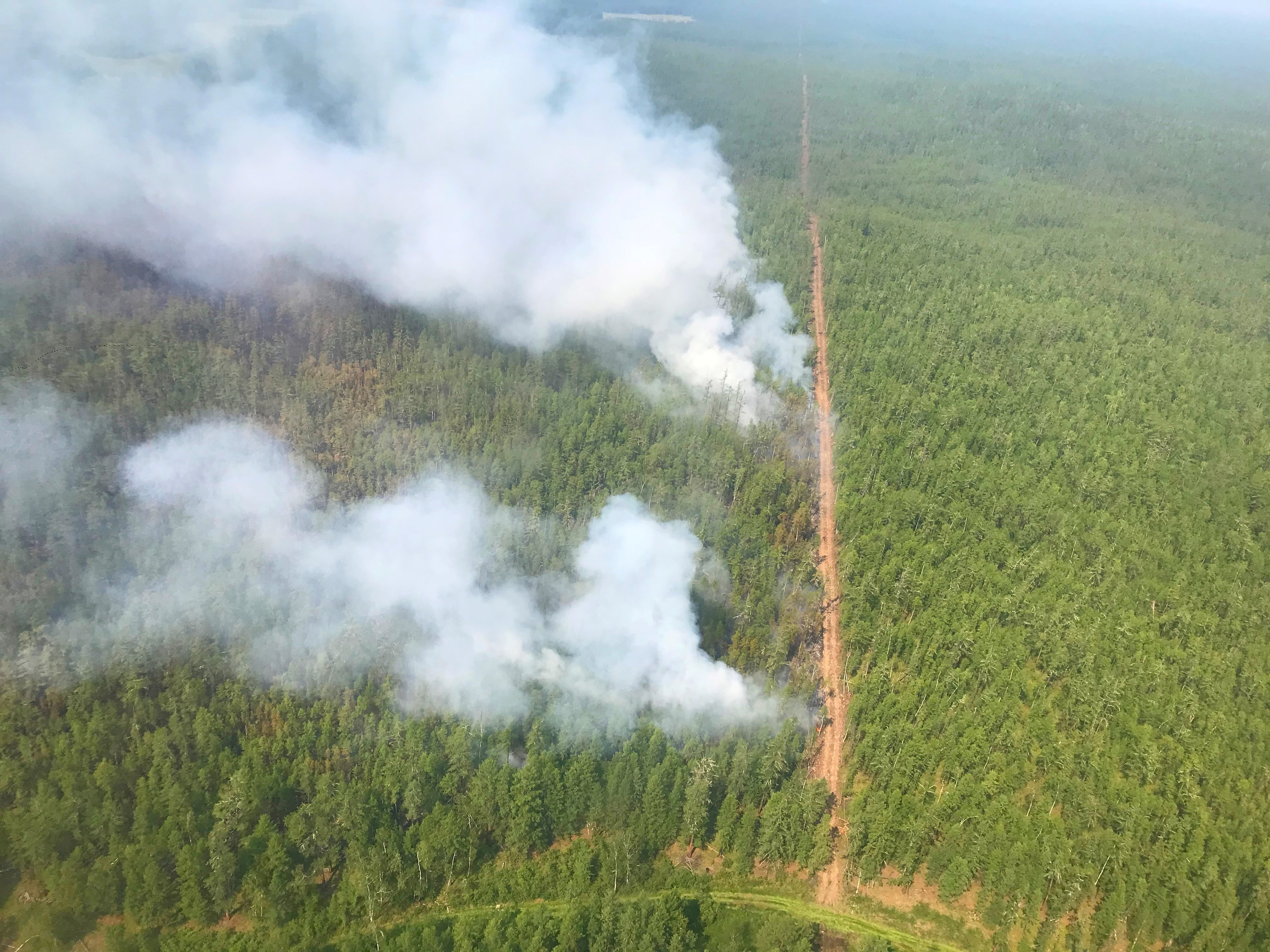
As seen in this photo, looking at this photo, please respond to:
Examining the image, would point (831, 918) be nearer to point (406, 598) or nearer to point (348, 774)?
point (348, 774)

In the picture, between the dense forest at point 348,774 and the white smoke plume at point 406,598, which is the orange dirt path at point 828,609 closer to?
the dense forest at point 348,774

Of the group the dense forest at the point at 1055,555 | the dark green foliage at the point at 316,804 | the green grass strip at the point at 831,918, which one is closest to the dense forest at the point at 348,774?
the dark green foliage at the point at 316,804

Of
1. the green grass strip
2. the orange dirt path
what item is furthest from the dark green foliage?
the orange dirt path

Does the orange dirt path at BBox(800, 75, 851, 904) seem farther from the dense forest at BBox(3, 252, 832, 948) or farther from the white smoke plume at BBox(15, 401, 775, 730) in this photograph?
the white smoke plume at BBox(15, 401, 775, 730)

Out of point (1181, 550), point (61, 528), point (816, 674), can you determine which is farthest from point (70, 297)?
point (1181, 550)

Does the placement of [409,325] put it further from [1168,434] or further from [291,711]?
[1168,434]
